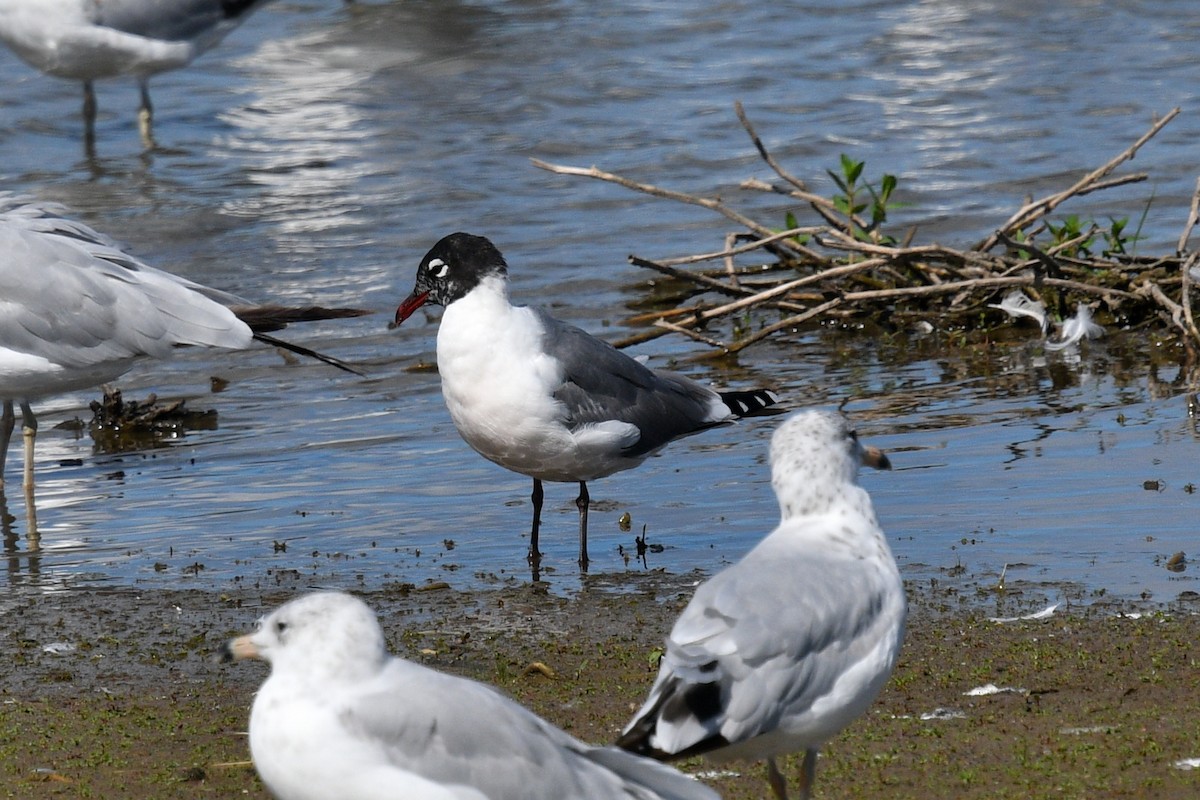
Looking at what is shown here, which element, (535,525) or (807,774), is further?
(535,525)

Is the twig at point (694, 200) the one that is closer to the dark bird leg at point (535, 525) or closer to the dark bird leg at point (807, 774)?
the dark bird leg at point (535, 525)

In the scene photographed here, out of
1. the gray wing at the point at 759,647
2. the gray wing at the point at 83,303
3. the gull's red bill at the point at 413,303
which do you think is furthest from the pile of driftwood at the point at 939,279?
the gray wing at the point at 759,647

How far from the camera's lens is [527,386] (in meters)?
6.57

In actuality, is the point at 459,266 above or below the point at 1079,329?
above

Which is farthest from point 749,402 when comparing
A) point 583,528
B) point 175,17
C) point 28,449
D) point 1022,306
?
point 175,17

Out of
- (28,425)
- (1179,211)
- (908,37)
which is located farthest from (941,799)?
(908,37)

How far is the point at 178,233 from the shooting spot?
14.3m

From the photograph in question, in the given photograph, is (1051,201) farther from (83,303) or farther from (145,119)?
(145,119)

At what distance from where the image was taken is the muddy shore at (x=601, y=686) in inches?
174

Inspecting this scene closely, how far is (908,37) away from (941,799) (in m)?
16.8

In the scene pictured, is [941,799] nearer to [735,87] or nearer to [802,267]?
[802,267]

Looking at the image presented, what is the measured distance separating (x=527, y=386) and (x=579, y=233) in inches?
267

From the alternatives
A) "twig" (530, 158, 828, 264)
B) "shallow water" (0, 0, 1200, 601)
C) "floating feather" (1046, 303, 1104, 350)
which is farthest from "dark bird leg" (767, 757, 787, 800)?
"floating feather" (1046, 303, 1104, 350)

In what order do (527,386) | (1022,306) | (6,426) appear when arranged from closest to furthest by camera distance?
(527,386), (6,426), (1022,306)
